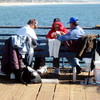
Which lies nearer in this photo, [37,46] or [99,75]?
[99,75]

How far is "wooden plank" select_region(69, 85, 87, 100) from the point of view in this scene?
5465mm

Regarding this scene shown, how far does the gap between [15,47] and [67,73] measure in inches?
47.2

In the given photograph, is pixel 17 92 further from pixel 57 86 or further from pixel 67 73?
pixel 67 73

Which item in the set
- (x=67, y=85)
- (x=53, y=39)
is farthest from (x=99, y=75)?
(x=53, y=39)

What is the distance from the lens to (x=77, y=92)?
225 inches

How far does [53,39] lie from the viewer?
666 cm

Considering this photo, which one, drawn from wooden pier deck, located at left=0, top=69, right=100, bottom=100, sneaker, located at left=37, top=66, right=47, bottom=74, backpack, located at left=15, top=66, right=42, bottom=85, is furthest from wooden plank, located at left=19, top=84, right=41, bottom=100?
sneaker, located at left=37, top=66, right=47, bottom=74

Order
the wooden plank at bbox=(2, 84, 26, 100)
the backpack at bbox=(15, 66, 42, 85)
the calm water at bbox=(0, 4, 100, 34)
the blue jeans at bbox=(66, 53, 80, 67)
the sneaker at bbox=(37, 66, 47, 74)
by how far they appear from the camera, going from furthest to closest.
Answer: the calm water at bbox=(0, 4, 100, 34) → the sneaker at bbox=(37, 66, 47, 74) → the blue jeans at bbox=(66, 53, 80, 67) → the backpack at bbox=(15, 66, 42, 85) → the wooden plank at bbox=(2, 84, 26, 100)

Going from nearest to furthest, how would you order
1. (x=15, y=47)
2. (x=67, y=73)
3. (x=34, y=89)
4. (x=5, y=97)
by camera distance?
(x=5, y=97), (x=34, y=89), (x=15, y=47), (x=67, y=73)

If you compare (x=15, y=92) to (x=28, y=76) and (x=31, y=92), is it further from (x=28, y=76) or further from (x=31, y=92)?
(x=28, y=76)

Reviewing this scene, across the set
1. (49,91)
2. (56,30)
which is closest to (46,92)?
(49,91)

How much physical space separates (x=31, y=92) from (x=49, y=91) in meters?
0.27

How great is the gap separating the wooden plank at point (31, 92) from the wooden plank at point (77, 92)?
53 centimetres

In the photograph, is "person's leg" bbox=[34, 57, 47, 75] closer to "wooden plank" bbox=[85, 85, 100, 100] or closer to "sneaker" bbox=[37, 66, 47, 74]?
"sneaker" bbox=[37, 66, 47, 74]
